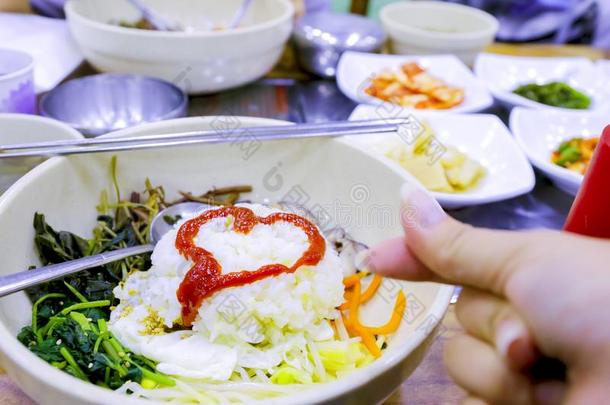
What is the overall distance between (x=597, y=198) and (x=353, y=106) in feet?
3.96

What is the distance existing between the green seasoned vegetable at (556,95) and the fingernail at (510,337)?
1877 mm

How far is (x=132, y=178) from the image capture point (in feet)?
4.07

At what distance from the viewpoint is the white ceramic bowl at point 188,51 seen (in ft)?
5.86

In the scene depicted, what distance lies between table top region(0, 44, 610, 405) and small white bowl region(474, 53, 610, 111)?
208 millimetres

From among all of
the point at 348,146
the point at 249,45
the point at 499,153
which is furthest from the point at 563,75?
the point at 348,146

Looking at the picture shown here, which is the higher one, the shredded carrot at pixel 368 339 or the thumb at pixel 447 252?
the thumb at pixel 447 252

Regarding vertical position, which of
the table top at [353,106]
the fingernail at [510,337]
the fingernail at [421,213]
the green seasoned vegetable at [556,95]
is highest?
the fingernail at [421,213]

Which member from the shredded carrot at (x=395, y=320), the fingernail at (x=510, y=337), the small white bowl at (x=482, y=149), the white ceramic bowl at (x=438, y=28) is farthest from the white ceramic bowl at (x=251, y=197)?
the white ceramic bowl at (x=438, y=28)

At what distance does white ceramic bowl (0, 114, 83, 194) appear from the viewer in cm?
121

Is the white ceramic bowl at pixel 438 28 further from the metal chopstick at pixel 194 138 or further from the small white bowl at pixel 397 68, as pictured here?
the metal chopstick at pixel 194 138

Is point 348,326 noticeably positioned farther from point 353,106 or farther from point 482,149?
point 353,106

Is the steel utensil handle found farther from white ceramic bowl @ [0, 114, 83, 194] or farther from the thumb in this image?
the thumb

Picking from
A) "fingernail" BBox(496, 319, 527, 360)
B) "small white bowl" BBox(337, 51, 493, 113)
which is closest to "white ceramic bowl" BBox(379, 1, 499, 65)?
"small white bowl" BBox(337, 51, 493, 113)

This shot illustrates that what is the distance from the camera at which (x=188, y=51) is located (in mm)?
1800
